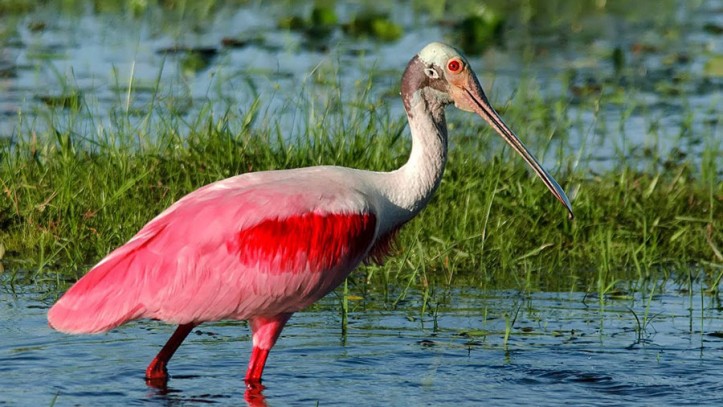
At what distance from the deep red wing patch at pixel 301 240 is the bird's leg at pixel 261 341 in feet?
0.86

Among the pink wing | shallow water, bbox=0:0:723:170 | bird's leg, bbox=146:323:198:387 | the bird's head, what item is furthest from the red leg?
shallow water, bbox=0:0:723:170

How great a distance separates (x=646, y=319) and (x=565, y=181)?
1.88 metres

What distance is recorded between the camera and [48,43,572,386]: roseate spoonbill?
5.90 metres

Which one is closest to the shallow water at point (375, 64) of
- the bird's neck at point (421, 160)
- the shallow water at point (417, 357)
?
the shallow water at point (417, 357)

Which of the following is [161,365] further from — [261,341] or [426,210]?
[426,210]

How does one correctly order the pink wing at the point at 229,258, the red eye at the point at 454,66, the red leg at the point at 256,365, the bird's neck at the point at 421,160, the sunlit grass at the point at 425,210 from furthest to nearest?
the sunlit grass at the point at 425,210
the red eye at the point at 454,66
the bird's neck at the point at 421,160
the red leg at the point at 256,365
the pink wing at the point at 229,258

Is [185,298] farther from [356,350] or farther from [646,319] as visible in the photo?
[646,319]

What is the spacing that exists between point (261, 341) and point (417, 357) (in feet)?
2.37

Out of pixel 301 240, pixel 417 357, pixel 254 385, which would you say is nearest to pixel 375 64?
pixel 417 357

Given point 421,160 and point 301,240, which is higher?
point 421,160

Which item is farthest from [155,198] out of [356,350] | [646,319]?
[646,319]

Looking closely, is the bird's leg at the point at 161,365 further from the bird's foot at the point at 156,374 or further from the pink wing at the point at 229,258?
the pink wing at the point at 229,258

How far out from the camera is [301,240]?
19.9 ft

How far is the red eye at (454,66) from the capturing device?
6.43m
